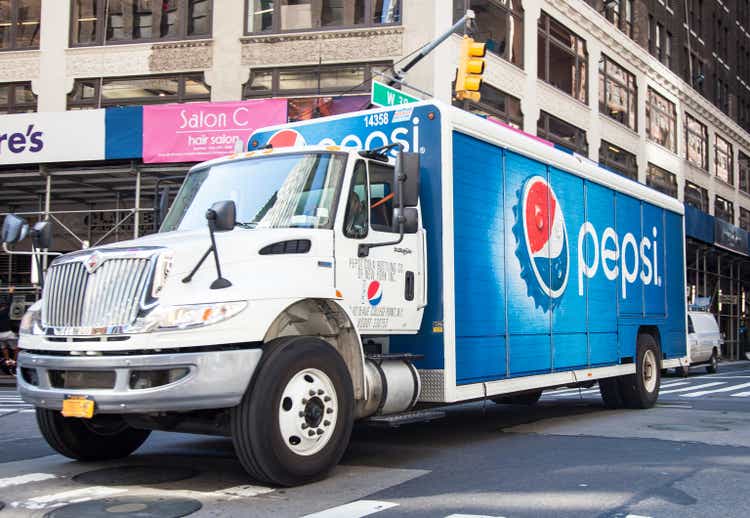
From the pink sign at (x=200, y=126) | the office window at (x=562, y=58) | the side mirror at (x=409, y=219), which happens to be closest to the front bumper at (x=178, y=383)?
the side mirror at (x=409, y=219)

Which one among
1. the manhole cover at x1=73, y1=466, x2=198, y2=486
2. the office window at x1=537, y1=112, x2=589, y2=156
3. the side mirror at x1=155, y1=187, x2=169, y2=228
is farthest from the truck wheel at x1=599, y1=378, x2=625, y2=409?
the office window at x1=537, y1=112, x2=589, y2=156

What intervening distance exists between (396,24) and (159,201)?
15602 millimetres

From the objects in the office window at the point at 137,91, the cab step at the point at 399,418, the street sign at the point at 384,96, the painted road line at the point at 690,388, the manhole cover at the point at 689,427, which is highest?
the office window at the point at 137,91

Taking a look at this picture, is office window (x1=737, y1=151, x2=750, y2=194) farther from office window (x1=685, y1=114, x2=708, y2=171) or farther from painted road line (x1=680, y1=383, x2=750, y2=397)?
painted road line (x1=680, y1=383, x2=750, y2=397)

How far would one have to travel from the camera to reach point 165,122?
21312mm

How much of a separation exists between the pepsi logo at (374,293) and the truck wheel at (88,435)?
2.39 m

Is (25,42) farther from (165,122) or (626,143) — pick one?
(626,143)

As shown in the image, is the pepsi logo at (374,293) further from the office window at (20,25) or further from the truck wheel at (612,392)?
the office window at (20,25)

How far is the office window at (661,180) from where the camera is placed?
37.6 metres

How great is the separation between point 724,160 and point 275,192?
46296 mm

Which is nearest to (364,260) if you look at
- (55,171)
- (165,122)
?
(165,122)

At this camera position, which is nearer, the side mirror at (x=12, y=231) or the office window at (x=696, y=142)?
the side mirror at (x=12, y=231)

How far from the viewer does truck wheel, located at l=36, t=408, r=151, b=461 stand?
298 inches

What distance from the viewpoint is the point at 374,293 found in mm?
7812
